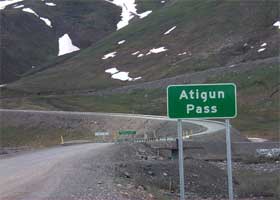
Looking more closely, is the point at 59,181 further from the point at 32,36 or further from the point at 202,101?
the point at 32,36

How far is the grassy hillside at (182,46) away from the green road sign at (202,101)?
9755 centimetres

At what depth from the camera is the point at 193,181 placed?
25.4m

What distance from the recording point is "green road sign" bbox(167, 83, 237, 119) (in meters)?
11.3

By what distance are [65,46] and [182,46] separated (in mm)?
60396

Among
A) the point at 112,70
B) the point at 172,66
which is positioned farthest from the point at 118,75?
the point at 172,66

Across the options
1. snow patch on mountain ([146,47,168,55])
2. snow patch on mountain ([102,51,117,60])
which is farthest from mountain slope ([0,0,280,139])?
snow patch on mountain ([102,51,117,60])

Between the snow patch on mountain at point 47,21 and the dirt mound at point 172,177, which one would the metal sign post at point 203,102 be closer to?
the dirt mound at point 172,177

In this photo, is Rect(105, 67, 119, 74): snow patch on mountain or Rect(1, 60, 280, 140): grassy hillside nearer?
Rect(1, 60, 280, 140): grassy hillside

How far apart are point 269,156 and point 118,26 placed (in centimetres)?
15735

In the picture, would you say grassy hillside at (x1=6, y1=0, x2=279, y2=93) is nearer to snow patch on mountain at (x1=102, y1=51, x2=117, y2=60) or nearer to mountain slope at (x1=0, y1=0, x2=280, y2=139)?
mountain slope at (x1=0, y1=0, x2=280, y2=139)

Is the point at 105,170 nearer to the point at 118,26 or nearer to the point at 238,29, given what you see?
the point at 238,29

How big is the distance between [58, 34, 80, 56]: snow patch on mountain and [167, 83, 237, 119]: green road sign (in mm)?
169226

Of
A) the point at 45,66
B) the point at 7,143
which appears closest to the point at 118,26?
the point at 45,66

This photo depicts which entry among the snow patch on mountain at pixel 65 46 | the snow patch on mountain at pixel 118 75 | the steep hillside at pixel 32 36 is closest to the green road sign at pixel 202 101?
the snow patch on mountain at pixel 118 75
